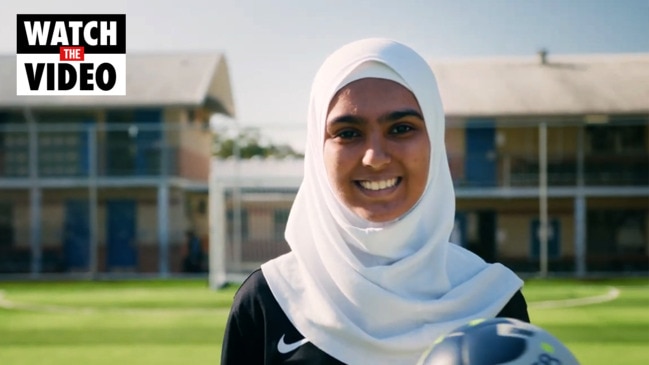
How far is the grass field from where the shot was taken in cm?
774

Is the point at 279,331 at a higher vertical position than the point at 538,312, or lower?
higher

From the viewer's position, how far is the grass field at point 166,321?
305 inches

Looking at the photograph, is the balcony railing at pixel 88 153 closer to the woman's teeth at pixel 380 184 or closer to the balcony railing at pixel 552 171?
the balcony railing at pixel 552 171

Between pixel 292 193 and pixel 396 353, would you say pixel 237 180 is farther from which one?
pixel 396 353

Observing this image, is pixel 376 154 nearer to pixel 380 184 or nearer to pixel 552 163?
pixel 380 184

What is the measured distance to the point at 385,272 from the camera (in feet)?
6.15

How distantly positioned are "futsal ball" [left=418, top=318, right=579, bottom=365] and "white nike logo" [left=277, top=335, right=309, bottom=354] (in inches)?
16.0

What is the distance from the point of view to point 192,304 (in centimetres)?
1244

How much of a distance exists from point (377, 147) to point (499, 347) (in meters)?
0.52

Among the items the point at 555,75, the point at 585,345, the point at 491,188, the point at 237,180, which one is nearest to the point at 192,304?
the point at 237,180

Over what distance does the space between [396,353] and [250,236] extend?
49.5ft

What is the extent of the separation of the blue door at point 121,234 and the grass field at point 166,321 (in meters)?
4.69

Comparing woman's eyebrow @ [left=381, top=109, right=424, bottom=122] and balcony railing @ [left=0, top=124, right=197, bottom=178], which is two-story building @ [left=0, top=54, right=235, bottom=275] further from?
woman's eyebrow @ [left=381, top=109, right=424, bottom=122]

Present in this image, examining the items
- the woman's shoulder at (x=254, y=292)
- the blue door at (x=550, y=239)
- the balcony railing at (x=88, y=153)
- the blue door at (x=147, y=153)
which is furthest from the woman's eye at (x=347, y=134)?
the blue door at (x=550, y=239)
